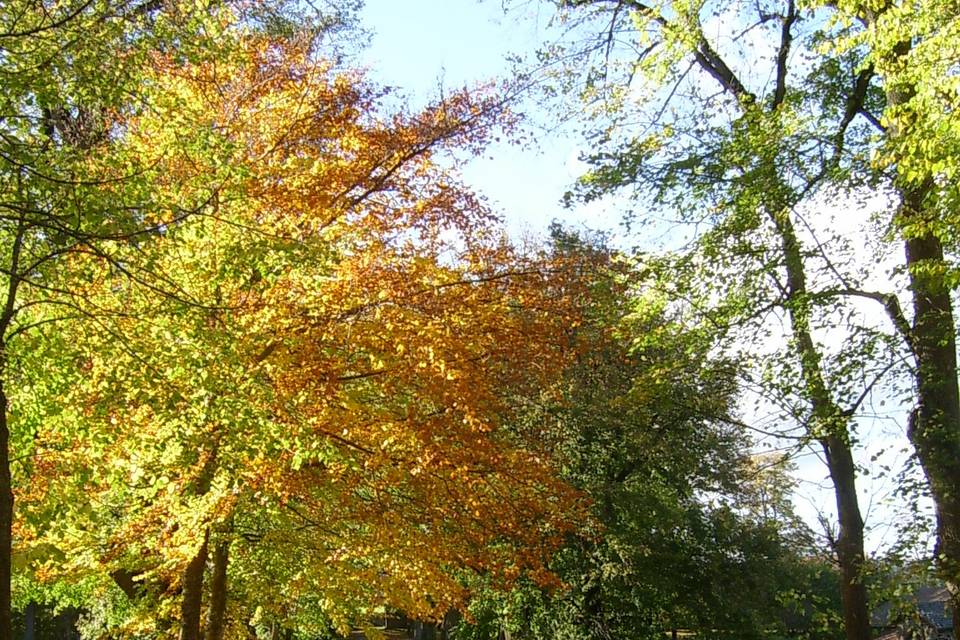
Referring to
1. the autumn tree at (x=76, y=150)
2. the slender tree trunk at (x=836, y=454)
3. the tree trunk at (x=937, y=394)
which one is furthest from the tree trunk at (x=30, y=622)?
the tree trunk at (x=937, y=394)

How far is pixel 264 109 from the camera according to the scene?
8.97m

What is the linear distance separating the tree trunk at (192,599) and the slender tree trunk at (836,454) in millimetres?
7876

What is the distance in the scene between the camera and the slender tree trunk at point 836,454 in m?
9.57

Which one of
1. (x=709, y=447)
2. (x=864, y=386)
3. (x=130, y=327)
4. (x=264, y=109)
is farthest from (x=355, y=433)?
(x=709, y=447)

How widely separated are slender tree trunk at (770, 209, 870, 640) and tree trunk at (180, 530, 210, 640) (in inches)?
310

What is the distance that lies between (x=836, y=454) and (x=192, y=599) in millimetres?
8459

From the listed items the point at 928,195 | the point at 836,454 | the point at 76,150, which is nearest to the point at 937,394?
the point at 836,454

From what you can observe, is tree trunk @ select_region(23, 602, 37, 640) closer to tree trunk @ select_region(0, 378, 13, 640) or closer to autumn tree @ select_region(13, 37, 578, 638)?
autumn tree @ select_region(13, 37, 578, 638)

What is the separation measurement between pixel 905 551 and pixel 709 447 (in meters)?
9.69

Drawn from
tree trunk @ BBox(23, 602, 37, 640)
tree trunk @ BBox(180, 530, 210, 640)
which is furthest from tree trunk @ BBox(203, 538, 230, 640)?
tree trunk @ BBox(23, 602, 37, 640)

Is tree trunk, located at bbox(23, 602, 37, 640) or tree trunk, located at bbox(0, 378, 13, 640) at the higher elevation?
tree trunk, located at bbox(0, 378, 13, 640)

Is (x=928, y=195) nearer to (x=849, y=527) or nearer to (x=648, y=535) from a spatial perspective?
(x=849, y=527)

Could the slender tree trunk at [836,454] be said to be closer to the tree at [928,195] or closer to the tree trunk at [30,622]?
the tree at [928,195]

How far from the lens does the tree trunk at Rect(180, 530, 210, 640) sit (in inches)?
377
